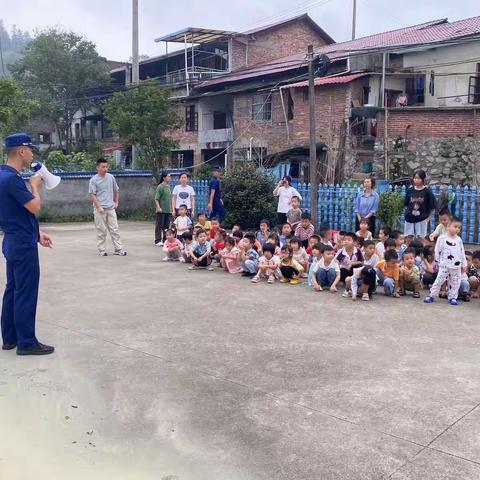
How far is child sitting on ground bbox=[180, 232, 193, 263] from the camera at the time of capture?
938 centimetres

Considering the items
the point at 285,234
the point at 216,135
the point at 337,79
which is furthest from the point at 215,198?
the point at 216,135

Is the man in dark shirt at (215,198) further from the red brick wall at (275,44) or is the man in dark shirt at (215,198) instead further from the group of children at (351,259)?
the red brick wall at (275,44)

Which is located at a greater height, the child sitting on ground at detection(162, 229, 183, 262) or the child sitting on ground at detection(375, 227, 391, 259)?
the child sitting on ground at detection(375, 227, 391, 259)

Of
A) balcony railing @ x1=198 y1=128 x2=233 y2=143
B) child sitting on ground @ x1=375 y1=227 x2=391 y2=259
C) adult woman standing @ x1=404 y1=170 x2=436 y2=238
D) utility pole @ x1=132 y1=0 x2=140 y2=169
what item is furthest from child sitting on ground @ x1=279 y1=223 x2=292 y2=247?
balcony railing @ x1=198 y1=128 x2=233 y2=143

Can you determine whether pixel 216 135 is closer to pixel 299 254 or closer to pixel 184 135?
pixel 184 135

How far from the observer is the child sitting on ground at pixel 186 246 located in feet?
30.8

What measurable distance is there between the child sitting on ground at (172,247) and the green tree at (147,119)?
9.27 meters

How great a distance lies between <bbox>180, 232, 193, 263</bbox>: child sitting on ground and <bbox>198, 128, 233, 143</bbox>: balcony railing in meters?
19.4

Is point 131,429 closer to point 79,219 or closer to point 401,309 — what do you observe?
point 401,309

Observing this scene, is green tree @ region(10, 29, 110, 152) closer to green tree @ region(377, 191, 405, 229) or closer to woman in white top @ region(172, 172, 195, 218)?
woman in white top @ region(172, 172, 195, 218)

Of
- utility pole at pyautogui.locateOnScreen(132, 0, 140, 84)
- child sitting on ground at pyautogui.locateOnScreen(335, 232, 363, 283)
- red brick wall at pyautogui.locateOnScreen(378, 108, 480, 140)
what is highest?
utility pole at pyautogui.locateOnScreen(132, 0, 140, 84)

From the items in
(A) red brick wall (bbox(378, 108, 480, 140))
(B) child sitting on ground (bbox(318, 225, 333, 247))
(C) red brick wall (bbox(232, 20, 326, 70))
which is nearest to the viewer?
(B) child sitting on ground (bbox(318, 225, 333, 247))

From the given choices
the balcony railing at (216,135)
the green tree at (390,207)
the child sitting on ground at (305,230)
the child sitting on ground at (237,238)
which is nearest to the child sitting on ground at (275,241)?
the child sitting on ground at (237,238)

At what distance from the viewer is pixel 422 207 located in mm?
8656
